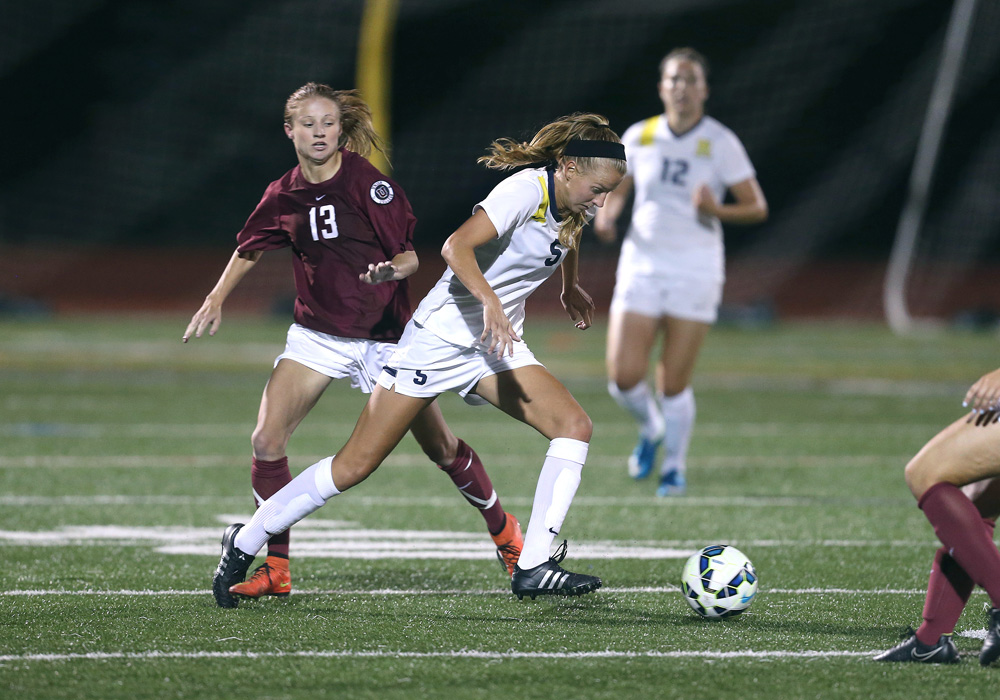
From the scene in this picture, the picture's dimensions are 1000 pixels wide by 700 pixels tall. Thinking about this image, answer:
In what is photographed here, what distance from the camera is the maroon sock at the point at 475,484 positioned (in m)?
5.20

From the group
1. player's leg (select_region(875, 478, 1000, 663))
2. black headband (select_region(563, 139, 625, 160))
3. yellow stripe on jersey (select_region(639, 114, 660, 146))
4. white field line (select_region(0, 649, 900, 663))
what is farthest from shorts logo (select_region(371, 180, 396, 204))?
yellow stripe on jersey (select_region(639, 114, 660, 146))

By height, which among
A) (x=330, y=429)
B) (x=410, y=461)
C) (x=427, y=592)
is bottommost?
(x=330, y=429)

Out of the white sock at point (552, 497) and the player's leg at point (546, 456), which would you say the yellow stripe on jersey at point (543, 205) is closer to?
the player's leg at point (546, 456)

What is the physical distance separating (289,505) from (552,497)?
929mm

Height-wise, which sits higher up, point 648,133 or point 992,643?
point 648,133

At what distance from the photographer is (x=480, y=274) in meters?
4.44

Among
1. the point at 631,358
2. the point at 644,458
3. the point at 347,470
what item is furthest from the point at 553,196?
the point at 644,458

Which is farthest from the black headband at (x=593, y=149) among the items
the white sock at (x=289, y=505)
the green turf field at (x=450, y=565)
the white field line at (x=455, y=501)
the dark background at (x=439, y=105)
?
the dark background at (x=439, y=105)

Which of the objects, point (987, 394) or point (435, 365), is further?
point (435, 365)

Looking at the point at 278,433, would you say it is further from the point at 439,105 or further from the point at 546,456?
the point at 439,105

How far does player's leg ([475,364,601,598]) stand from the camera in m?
4.53

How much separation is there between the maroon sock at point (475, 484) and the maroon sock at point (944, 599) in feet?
5.97

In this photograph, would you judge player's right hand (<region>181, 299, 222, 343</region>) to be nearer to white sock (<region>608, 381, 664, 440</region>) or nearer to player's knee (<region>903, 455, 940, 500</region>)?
player's knee (<region>903, 455, 940, 500</region>)

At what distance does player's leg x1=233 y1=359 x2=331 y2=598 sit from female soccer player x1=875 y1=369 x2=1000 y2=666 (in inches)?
85.9
